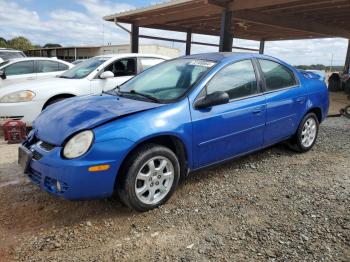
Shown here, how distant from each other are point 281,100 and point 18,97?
4.42 meters

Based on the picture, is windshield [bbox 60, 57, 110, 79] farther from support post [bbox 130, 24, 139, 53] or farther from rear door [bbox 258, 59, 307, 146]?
support post [bbox 130, 24, 139, 53]

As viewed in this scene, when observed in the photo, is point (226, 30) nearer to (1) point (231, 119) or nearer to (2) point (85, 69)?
(2) point (85, 69)

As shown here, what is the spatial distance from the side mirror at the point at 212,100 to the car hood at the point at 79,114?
43 cm

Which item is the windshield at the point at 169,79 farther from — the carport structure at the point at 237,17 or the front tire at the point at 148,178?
the carport structure at the point at 237,17

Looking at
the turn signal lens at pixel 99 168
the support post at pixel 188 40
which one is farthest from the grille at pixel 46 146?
the support post at pixel 188 40

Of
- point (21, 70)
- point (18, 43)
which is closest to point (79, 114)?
point (21, 70)

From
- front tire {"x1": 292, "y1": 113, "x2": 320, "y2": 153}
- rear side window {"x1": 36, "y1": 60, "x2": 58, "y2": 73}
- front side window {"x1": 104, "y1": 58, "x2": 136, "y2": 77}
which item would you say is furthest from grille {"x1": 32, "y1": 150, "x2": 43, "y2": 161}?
rear side window {"x1": 36, "y1": 60, "x2": 58, "y2": 73}

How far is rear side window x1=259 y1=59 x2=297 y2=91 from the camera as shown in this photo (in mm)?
4352

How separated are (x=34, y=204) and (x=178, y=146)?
1.56 m

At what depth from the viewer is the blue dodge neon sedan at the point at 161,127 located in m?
2.86

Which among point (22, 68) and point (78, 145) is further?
point (22, 68)

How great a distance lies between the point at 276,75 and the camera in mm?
4523

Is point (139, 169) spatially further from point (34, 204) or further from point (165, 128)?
point (34, 204)

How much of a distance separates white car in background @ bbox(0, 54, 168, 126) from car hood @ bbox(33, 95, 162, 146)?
2.50 meters
